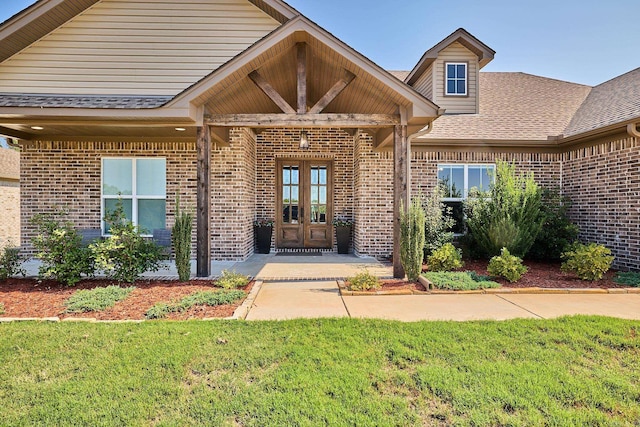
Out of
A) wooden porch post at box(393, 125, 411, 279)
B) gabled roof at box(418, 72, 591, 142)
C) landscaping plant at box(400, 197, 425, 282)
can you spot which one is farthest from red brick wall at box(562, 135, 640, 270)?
wooden porch post at box(393, 125, 411, 279)

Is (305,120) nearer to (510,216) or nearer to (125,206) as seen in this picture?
(510,216)

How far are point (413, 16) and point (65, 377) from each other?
428 inches

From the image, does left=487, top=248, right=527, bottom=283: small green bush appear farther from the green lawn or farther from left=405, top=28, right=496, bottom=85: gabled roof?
left=405, top=28, right=496, bottom=85: gabled roof

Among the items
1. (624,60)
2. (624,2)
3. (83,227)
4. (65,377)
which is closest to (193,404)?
(65,377)

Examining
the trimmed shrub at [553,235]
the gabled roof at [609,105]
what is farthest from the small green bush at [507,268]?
the gabled roof at [609,105]

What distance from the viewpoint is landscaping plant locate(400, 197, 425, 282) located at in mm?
6000

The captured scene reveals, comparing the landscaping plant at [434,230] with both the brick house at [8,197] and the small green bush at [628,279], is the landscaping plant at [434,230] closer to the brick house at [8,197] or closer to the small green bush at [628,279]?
the small green bush at [628,279]

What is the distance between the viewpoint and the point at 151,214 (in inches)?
347

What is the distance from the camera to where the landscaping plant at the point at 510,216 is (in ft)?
24.4

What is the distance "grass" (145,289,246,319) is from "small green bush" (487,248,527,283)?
4284mm

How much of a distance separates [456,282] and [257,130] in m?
6.82

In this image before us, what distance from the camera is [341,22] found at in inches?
487

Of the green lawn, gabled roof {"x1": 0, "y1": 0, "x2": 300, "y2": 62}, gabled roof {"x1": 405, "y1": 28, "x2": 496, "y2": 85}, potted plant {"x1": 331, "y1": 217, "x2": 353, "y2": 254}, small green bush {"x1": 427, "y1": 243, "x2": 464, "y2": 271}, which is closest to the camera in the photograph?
the green lawn

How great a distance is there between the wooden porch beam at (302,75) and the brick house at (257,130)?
25mm
